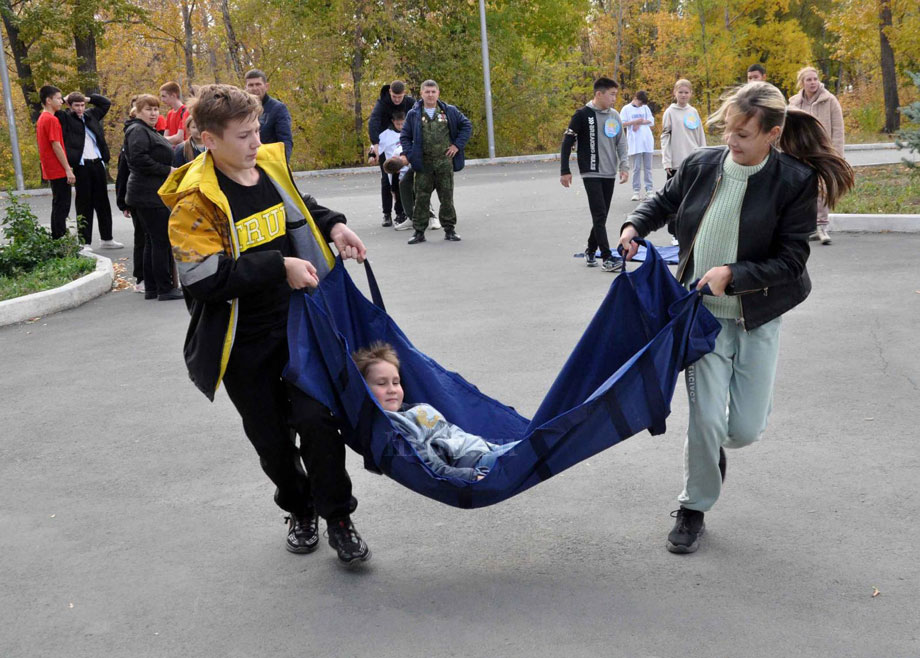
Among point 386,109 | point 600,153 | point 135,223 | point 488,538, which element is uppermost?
point 386,109

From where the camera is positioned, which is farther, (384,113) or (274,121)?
(384,113)

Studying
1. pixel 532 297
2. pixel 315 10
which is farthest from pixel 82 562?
pixel 315 10

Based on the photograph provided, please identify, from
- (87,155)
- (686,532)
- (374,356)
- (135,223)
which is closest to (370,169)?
(87,155)

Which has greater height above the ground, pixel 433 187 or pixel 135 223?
pixel 433 187

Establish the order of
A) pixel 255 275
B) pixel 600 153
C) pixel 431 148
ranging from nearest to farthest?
pixel 255 275 < pixel 600 153 < pixel 431 148

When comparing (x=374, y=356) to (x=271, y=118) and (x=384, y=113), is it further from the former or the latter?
(x=384, y=113)

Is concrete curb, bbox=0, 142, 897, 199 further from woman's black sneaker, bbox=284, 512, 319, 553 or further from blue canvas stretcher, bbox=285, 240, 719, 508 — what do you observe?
blue canvas stretcher, bbox=285, 240, 719, 508

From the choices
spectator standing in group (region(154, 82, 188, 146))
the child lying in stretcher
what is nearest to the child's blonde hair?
the child lying in stretcher

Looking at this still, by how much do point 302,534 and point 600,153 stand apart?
23.0ft

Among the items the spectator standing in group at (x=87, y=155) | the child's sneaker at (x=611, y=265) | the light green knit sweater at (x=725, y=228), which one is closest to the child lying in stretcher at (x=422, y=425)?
the light green knit sweater at (x=725, y=228)

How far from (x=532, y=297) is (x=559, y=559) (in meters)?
5.35

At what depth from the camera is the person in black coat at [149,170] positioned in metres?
9.77

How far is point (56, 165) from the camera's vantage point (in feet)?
43.4

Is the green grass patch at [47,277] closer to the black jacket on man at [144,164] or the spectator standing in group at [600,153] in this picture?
the black jacket on man at [144,164]
